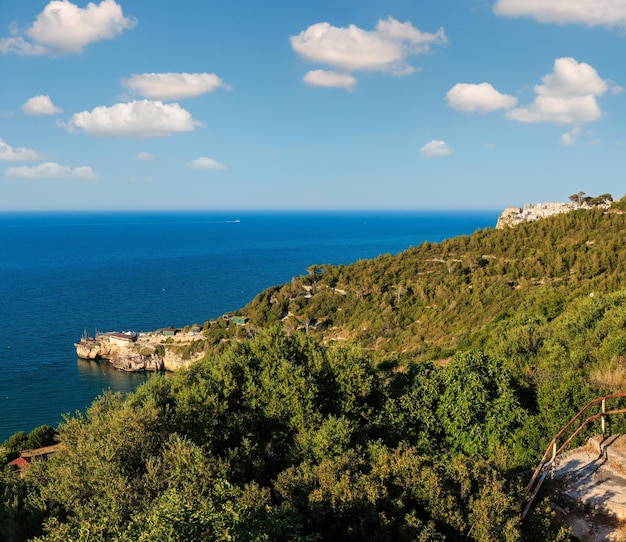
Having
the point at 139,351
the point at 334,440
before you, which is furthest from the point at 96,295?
the point at 334,440

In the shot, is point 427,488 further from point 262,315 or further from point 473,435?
point 262,315

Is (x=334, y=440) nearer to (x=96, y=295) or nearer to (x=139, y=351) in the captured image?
(x=139, y=351)

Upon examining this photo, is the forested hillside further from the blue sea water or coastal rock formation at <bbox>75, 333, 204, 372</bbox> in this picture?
the blue sea water

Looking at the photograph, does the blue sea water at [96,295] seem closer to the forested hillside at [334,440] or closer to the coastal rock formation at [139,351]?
the coastal rock formation at [139,351]

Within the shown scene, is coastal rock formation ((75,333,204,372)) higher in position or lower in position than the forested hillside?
lower

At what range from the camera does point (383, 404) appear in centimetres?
1841

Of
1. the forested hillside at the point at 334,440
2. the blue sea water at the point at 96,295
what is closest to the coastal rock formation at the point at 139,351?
the blue sea water at the point at 96,295

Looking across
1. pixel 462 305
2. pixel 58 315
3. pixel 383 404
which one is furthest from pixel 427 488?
pixel 58 315

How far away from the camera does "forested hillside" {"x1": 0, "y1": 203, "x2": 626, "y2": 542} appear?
9578mm

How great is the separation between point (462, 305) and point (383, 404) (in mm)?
22446

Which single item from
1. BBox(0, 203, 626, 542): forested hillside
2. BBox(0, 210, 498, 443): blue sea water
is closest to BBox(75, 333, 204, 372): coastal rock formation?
BBox(0, 210, 498, 443): blue sea water

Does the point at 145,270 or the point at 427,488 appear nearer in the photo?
the point at 427,488

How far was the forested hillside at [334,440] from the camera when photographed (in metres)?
9.58

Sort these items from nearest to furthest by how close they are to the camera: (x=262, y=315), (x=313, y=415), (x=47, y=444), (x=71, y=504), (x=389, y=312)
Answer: (x=71, y=504) < (x=313, y=415) < (x=47, y=444) < (x=389, y=312) < (x=262, y=315)
